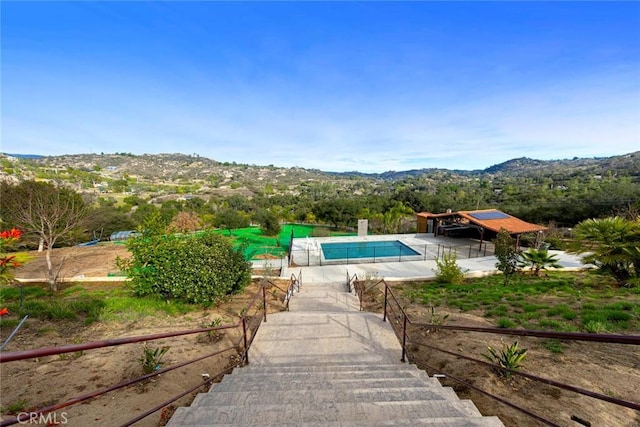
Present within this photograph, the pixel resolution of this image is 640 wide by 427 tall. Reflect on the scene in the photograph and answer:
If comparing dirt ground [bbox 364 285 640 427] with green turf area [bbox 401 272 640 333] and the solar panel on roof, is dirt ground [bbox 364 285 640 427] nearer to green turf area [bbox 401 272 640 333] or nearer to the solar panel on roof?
green turf area [bbox 401 272 640 333]

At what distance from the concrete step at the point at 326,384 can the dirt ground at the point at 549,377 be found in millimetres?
691

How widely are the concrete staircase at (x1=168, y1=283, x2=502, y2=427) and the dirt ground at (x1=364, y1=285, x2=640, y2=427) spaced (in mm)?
559

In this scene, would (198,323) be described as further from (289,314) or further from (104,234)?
(104,234)

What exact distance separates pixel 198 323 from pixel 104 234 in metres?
29.8

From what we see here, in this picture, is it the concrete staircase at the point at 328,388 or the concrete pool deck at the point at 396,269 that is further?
the concrete pool deck at the point at 396,269

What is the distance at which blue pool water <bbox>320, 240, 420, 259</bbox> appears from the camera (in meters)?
17.8

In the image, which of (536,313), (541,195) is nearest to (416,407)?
(536,313)

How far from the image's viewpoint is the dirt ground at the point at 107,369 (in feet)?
10.5

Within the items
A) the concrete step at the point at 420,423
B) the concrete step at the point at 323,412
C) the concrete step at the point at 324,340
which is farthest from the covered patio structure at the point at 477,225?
the concrete step at the point at 420,423

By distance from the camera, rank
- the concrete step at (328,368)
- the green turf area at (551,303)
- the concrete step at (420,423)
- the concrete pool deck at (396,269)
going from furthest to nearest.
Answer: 1. the concrete pool deck at (396,269)
2. the green turf area at (551,303)
3. the concrete step at (328,368)
4. the concrete step at (420,423)

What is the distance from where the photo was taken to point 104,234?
28281 mm

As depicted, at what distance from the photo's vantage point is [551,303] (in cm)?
665

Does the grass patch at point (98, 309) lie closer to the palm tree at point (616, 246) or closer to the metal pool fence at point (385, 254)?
the metal pool fence at point (385, 254)

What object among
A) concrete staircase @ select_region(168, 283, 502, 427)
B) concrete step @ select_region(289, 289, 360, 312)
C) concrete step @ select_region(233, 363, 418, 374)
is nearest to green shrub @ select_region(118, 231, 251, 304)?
concrete step @ select_region(289, 289, 360, 312)
